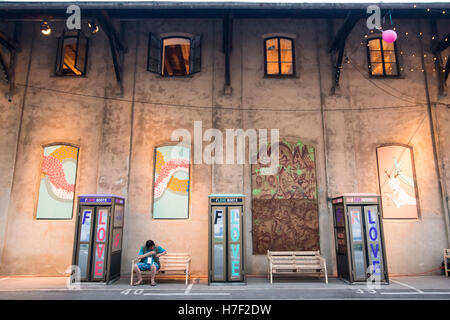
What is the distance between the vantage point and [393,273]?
1000 cm

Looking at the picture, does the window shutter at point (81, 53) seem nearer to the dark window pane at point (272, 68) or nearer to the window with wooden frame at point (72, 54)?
the window with wooden frame at point (72, 54)

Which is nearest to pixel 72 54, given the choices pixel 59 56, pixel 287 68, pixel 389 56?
pixel 59 56

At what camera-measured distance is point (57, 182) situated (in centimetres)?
1055

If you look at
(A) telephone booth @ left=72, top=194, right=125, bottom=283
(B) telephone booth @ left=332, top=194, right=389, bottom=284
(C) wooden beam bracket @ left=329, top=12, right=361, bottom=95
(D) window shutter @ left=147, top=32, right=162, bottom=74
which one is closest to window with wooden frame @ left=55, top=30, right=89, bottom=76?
(D) window shutter @ left=147, top=32, right=162, bottom=74

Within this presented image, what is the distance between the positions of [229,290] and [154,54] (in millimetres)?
8227

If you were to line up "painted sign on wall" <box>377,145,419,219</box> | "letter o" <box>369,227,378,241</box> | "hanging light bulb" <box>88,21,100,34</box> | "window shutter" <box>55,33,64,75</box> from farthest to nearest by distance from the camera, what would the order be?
"window shutter" <box>55,33,64,75</box> < "hanging light bulb" <box>88,21,100,34</box> < "painted sign on wall" <box>377,145,419,219</box> < "letter o" <box>369,227,378,241</box>

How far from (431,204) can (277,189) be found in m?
5.07

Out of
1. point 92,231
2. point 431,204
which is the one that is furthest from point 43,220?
point 431,204

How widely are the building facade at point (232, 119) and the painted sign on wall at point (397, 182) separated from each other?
0.24 feet

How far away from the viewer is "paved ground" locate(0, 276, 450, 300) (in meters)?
7.13

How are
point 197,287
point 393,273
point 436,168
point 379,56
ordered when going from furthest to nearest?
1. point 379,56
2. point 436,168
3. point 393,273
4. point 197,287

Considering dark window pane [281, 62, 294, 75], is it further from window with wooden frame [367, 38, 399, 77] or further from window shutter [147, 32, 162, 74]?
window shutter [147, 32, 162, 74]

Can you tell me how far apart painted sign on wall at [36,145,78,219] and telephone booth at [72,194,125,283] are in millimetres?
1905

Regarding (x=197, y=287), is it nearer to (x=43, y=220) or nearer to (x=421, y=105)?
(x=43, y=220)
